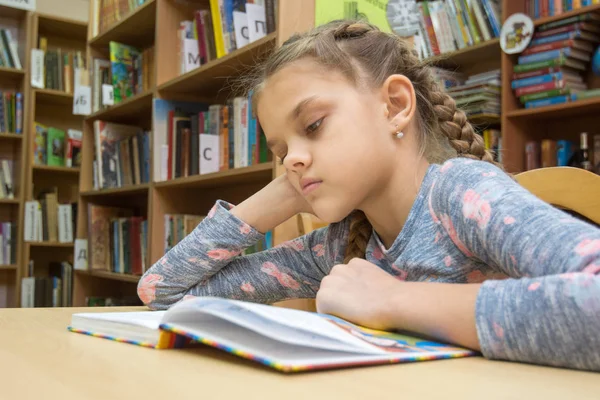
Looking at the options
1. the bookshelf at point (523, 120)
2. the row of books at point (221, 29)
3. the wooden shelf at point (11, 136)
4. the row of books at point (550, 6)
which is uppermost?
the row of books at point (550, 6)

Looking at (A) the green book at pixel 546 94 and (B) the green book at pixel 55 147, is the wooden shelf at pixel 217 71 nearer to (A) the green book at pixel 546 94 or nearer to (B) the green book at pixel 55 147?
(A) the green book at pixel 546 94

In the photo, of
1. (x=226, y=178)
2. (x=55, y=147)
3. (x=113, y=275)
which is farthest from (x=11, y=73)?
(x=226, y=178)

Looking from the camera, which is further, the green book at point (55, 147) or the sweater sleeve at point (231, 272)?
the green book at point (55, 147)

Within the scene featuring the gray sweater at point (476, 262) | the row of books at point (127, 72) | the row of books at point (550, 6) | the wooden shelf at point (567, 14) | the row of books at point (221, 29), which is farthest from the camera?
the row of books at point (127, 72)

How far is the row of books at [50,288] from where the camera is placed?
369cm

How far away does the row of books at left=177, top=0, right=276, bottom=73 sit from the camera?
1.96m

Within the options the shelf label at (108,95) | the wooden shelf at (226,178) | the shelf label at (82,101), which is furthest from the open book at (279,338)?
the shelf label at (82,101)

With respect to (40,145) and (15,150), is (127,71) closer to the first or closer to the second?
(40,145)

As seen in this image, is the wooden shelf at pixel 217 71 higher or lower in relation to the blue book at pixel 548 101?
higher

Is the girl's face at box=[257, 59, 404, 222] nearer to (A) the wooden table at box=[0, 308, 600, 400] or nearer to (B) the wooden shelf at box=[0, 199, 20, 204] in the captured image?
(A) the wooden table at box=[0, 308, 600, 400]

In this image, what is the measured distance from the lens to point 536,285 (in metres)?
0.54

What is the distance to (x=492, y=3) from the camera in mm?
2463

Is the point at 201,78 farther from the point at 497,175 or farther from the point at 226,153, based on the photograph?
the point at 497,175

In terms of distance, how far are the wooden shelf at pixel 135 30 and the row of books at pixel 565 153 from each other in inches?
66.7
